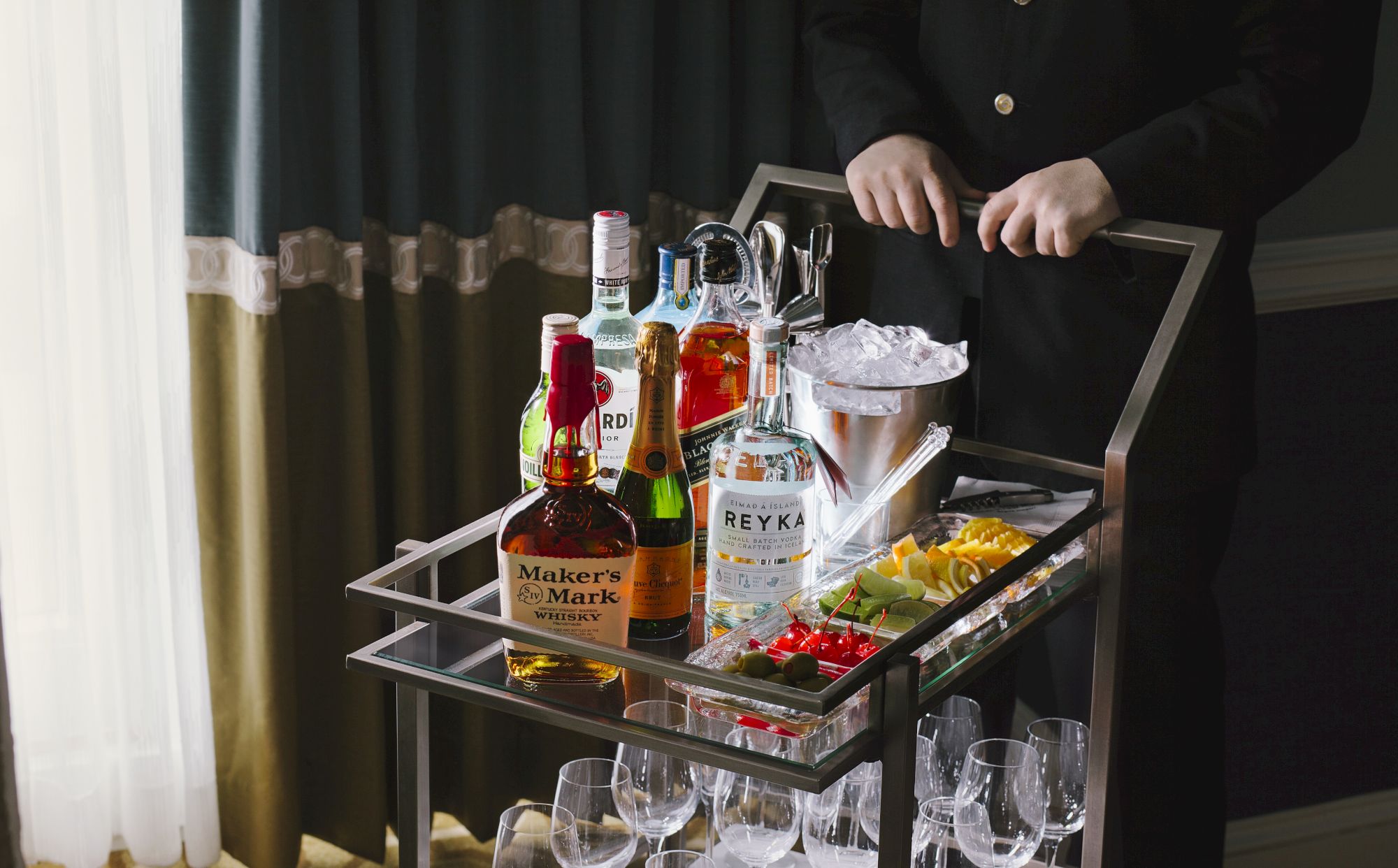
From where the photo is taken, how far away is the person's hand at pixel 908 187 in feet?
4.26

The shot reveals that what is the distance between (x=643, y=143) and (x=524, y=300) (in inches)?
11.6

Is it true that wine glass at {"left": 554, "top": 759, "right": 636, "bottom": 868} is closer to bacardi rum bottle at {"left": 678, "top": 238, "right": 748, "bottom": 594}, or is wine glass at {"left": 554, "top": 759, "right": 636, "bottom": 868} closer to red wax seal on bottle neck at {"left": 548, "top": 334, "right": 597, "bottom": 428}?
bacardi rum bottle at {"left": 678, "top": 238, "right": 748, "bottom": 594}

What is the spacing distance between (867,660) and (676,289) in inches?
14.8

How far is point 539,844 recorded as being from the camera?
3.73 feet

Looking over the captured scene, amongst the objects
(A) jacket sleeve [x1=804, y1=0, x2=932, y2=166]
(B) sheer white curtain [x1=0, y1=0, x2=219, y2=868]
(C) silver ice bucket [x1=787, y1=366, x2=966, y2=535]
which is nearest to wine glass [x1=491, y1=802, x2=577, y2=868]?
(C) silver ice bucket [x1=787, y1=366, x2=966, y2=535]

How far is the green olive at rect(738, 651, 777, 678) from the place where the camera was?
35.9 inches

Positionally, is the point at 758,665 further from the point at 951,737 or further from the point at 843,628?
the point at 951,737

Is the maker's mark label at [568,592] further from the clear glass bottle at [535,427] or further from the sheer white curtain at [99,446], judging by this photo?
the sheer white curtain at [99,446]

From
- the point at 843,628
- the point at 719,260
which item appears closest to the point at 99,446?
the point at 719,260

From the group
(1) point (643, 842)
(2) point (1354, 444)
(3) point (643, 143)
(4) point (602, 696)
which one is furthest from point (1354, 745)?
(4) point (602, 696)

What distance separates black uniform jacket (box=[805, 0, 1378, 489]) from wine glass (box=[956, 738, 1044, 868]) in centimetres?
47

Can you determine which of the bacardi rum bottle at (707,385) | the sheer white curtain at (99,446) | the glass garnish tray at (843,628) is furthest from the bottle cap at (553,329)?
the sheer white curtain at (99,446)

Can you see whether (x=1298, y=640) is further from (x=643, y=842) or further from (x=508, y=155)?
(x=508, y=155)

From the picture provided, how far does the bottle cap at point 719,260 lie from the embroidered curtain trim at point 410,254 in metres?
0.99
